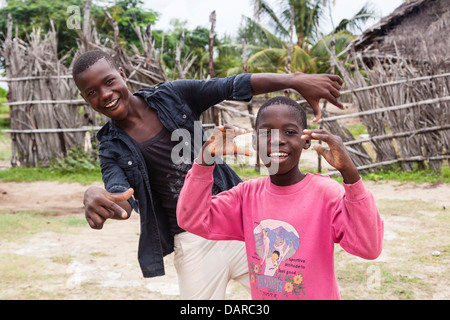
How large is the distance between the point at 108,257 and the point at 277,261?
3.33m

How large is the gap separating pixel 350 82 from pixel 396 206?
8.92 ft

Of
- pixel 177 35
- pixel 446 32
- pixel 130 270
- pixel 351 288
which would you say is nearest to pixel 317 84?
pixel 351 288

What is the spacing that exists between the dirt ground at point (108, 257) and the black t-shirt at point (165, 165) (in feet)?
5.47

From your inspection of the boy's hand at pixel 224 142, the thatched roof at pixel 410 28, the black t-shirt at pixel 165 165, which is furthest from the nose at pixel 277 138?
the thatched roof at pixel 410 28

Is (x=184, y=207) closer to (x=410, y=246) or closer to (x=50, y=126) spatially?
(x=410, y=246)

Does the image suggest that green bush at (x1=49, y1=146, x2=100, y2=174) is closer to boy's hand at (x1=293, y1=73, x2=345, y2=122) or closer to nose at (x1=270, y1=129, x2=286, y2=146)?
boy's hand at (x1=293, y1=73, x2=345, y2=122)

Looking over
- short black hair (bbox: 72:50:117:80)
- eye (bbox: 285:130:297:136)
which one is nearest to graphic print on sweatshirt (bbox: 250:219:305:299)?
eye (bbox: 285:130:297:136)

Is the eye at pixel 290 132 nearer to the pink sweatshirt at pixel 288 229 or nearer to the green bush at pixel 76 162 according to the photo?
the pink sweatshirt at pixel 288 229

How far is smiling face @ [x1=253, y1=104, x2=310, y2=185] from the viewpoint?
63.9 inches

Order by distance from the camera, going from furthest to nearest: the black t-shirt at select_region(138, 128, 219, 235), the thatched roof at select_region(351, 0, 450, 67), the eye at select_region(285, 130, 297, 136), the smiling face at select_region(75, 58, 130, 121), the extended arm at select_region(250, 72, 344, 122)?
1. the thatched roof at select_region(351, 0, 450, 67)
2. the black t-shirt at select_region(138, 128, 219, 235)
3. the smiling face at select_region(75, 58, 130, 121)
4. the extended arm at select_region(250, 72, 344, 122)
5. the eye at select_region(285, 130, 297, 136)

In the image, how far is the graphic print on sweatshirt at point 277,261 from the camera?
1636mm

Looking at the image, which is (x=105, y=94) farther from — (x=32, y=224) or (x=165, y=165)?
(x=32, y=224)

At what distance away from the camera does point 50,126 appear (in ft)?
30.6

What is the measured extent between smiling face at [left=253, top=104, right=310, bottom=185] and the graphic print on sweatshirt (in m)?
0.22
